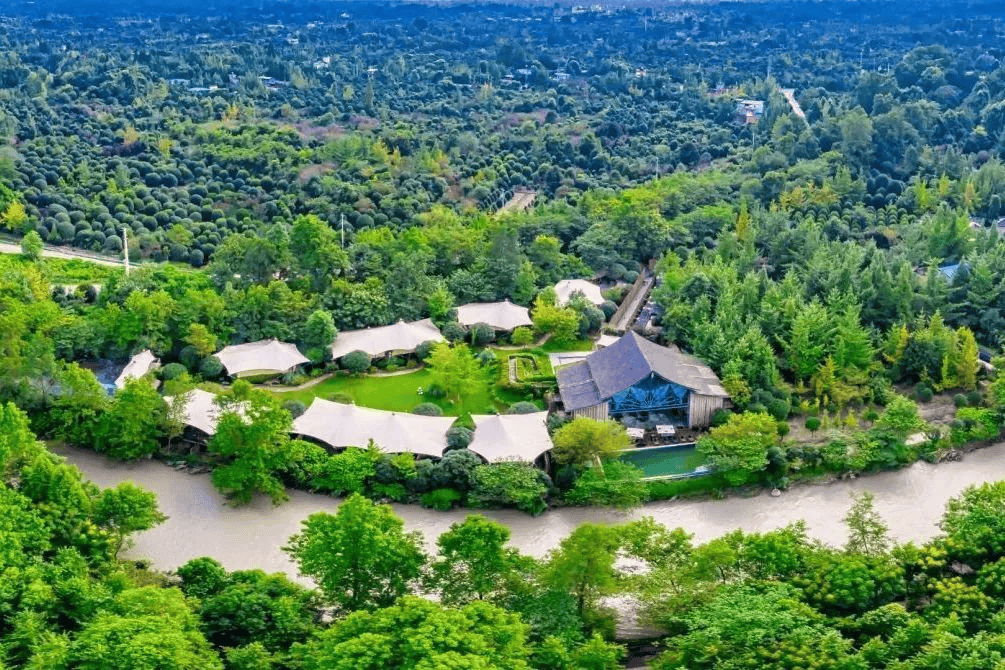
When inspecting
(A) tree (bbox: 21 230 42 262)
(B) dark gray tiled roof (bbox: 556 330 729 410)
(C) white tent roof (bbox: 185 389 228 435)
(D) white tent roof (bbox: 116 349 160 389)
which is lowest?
(B) dark gray tiled roof (bbox: 556 330 729 410)

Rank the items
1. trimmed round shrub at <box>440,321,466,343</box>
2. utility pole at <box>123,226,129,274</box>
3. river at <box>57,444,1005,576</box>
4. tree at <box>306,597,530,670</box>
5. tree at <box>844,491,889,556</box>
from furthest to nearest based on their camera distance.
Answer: utility pole at <box>123,226,129,274</box>, trimmed round shrub at <box>440,321,466,343</box>, river at <box>57,444,1005,576</box>, tree at <box>844,491,889,556</box>, tree at <box>306,597,530,670</box>

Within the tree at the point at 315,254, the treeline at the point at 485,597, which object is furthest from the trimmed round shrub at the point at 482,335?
the treeline at the point at 485,597

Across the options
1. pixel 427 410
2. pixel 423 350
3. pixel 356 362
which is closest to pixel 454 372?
pixel 427 410

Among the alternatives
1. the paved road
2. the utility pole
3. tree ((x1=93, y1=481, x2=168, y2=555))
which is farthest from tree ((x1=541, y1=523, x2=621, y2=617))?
the paved road

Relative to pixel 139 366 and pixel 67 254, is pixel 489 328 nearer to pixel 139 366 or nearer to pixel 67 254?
pixel 139 366

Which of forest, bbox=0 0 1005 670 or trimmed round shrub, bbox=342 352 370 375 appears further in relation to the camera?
trimmed round shrub, bbox=342 352 370 375

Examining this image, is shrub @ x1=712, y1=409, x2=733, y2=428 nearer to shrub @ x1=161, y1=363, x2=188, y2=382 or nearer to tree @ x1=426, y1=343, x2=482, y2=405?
tree @ x1=426, y1=343, x2=482, y2=405

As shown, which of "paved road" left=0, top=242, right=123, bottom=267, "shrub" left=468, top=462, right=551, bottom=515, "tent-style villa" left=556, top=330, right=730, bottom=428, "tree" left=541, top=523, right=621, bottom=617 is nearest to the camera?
"tree" left=541, top=523, right=621, bottom=617

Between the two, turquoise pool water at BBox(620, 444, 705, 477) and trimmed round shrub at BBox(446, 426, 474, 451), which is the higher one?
trimmed round shrub at BBox(446, 426, 474, 451)
